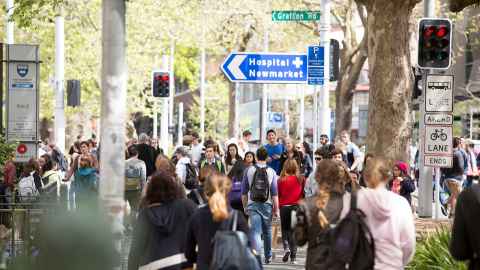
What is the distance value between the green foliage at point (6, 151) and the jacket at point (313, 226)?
40.7ft

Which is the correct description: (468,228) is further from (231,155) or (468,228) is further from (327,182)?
(231,155)

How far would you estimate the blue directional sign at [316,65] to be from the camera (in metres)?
23.2

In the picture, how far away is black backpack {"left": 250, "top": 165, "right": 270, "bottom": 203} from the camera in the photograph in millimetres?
16359

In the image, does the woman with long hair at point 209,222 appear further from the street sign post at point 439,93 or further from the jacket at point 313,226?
the street sign post at point 439,93

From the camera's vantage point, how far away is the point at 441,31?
1880 cm

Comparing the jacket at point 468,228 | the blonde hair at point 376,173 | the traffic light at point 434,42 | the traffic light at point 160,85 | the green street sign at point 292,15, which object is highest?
the green street sign at point 292,15

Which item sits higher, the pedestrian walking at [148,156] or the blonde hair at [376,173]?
the blonde hair at [376,173]

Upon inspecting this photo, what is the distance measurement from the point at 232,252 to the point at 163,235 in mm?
1185

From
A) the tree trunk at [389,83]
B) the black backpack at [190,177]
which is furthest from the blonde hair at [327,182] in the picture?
the tree trunk at [389,83]

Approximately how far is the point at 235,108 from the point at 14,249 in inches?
1559

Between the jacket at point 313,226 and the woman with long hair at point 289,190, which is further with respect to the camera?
the woman with long hair at point 289,190

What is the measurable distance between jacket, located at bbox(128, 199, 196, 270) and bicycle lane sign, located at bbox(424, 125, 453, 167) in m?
8.52

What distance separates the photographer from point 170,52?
57.3 m

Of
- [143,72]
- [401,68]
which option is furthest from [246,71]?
[143,72]
